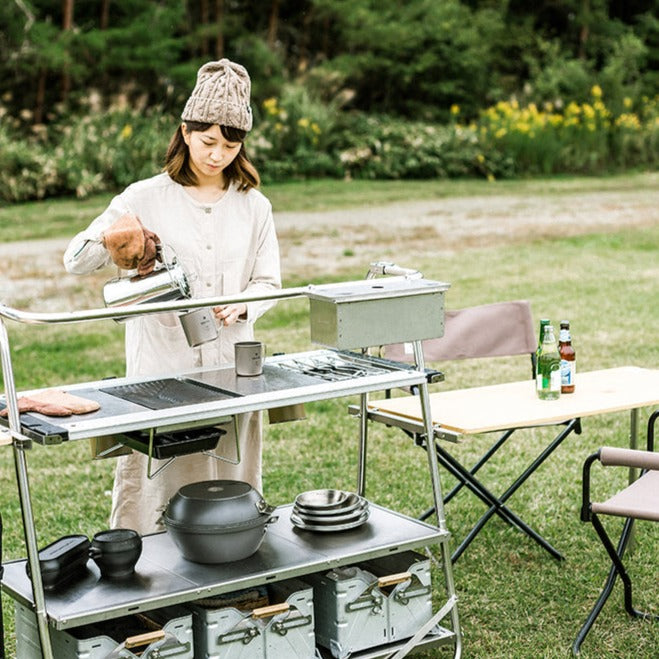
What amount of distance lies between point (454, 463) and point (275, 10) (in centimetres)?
1521

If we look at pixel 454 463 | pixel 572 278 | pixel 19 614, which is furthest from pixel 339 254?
pixel 19 614

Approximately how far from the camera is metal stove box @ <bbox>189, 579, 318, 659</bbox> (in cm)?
329

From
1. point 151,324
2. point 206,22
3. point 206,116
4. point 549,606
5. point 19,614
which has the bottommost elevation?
point 549,606

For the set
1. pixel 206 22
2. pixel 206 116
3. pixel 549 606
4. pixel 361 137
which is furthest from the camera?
pixel 206 22

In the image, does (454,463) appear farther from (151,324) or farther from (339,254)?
(339,254)

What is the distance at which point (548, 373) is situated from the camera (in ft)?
13.8

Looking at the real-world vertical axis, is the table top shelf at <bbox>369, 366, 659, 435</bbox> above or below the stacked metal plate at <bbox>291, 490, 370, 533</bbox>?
above

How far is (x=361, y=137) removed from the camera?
15.4m

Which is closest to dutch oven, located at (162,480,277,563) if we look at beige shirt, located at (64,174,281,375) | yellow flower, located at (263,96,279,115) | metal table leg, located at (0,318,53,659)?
metal table leg, located at (0,318,53,659)

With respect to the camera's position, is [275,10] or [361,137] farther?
[275,10]

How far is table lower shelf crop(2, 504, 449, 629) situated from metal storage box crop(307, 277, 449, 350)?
2.10ft

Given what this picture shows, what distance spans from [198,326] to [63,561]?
0.81 metres

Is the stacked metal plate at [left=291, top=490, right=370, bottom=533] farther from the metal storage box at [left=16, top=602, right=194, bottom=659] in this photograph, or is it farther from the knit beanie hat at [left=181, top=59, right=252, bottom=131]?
the knit beanie hat at [left=181, top=59, right=252, bottom=131]

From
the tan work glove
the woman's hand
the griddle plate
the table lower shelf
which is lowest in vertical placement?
the table lower shelf
